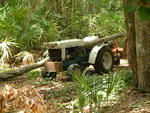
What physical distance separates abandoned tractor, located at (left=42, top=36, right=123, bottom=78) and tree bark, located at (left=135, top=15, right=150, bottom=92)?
94.7 inches

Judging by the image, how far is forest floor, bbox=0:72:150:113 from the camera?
468 centimetres

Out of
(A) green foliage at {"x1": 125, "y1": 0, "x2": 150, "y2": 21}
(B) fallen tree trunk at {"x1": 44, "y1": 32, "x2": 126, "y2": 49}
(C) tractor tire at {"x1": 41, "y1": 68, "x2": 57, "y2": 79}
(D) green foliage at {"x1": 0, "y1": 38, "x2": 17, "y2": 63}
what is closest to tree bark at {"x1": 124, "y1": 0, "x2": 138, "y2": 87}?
(B) fallen tree trunk at {"x1": 44, "y1": 32, "x2": 126, "y2": 49}

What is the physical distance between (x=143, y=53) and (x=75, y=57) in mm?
3120

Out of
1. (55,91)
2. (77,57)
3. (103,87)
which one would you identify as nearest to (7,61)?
(77,57)

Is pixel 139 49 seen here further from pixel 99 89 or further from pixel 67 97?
pixel 67 97

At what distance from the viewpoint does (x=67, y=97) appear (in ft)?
19.2

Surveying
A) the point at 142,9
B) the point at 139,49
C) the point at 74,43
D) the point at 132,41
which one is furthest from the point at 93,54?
the point at 142,9

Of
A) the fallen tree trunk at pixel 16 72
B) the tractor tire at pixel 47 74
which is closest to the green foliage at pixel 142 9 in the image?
the tractor tire at pixel 47 74

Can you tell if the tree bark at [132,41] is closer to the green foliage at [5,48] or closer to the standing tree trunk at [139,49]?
the standing tree trunk at [139,49]

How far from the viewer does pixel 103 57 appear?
8.66 metres

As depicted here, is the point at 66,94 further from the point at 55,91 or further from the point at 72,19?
the point at 72,19

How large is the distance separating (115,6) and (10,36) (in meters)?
6.46

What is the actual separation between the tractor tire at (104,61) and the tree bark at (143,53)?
2898mm

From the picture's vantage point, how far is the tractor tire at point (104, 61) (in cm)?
830
